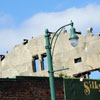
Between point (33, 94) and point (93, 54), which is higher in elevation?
point (93, 54)

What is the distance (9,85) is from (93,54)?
23616 millimetres

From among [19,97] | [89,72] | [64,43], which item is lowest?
[19,97]

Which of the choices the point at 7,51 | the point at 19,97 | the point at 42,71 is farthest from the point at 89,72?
the point at 19,97

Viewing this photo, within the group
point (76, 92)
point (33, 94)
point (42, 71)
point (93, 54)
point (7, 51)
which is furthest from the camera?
point (7, 51)

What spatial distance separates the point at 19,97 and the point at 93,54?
2325 centimetres

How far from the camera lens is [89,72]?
43.1m

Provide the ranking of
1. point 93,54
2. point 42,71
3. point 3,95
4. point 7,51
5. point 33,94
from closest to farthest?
point 3,95 → point 33,94 → point 93,54 → point 42,71 → point 7,51

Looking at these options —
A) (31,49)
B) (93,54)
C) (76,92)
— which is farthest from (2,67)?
(76,92)

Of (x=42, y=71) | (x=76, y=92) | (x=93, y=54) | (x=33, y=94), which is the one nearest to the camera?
(x=33, y=94)

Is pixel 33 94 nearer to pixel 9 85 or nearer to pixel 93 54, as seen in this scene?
pixel 9 85

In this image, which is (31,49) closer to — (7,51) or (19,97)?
(7,51)

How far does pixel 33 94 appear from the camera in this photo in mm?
20625

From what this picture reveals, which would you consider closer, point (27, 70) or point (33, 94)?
point (33, 94)

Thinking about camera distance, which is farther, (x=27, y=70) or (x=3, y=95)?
(x=27, y=70)
